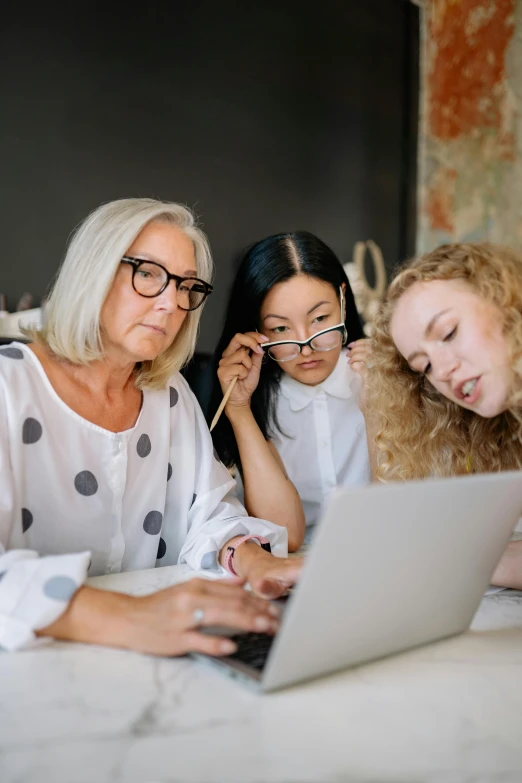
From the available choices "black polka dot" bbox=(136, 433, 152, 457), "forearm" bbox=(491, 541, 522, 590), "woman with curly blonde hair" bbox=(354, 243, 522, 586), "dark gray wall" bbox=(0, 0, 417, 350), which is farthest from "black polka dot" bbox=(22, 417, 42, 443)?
"dark gray wall" bbox=(0, 0, 417, 350)

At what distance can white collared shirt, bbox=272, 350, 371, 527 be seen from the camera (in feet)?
Result: 7.27

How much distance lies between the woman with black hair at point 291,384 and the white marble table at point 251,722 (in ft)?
3.35

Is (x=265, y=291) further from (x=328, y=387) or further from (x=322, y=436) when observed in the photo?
(x=322, y=436)

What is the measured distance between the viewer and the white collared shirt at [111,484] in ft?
4.65

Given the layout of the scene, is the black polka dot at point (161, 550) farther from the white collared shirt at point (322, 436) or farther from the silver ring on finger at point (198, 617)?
the silver ring on finger at point (198, 617)

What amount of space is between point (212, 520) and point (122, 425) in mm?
292

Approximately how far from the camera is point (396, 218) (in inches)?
188

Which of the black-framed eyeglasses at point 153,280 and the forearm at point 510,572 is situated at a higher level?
the black-framed eyeglasses at point 153,280

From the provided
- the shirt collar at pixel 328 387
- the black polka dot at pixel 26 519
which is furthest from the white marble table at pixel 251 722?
the shirt collar at pixel 328 387

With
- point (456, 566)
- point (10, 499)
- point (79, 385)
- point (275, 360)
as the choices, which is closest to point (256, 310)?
point (275, 360)

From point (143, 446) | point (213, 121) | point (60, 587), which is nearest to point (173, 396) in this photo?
point (143, 446)

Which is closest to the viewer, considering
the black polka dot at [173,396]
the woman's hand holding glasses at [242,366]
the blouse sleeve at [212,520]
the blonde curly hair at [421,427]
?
the blouse sleeve at [212,520]

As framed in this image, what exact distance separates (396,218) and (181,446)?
3.47m

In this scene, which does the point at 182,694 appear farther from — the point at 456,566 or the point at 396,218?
the point at 396,218
